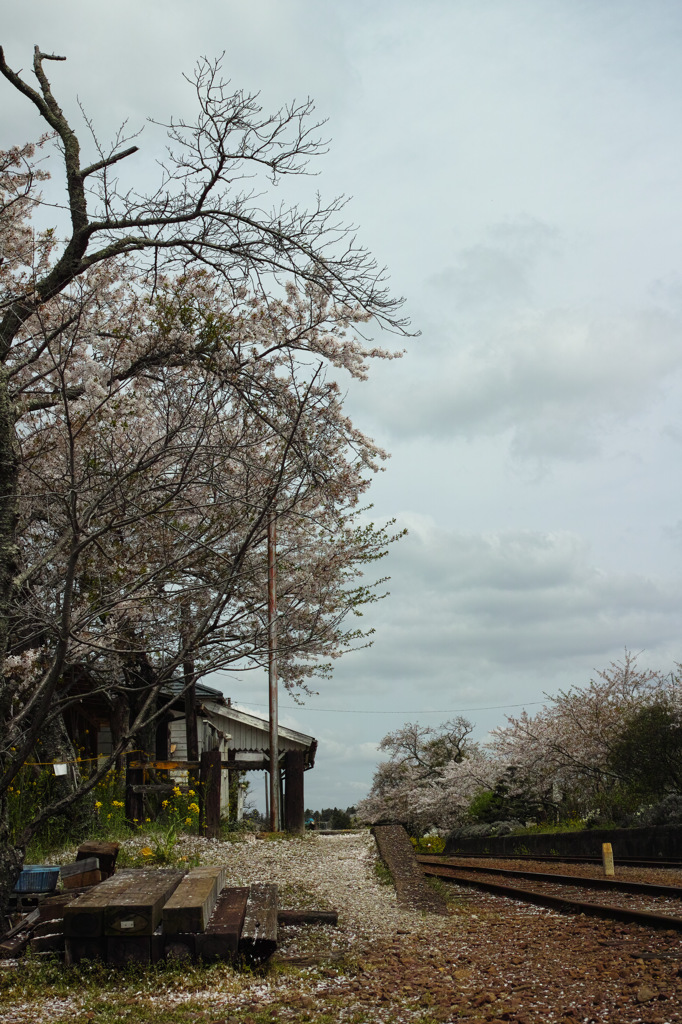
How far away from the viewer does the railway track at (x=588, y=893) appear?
7336 mm

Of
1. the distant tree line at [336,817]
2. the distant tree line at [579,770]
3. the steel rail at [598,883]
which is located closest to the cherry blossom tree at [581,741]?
the distant tree line at [579,770]

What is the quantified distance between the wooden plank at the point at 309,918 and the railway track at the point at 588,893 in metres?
2.59

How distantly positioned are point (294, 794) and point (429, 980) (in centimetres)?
928

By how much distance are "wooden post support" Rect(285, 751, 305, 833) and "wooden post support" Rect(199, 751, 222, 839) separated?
2050 mm

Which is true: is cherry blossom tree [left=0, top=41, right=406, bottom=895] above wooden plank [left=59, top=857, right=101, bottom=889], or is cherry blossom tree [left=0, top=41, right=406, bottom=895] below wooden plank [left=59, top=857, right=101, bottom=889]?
above

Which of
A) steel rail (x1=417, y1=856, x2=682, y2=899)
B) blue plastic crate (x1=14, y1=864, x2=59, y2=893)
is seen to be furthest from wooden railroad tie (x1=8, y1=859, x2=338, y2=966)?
A: steel rail (x1=417, y1=856, x2=682, y2=899)

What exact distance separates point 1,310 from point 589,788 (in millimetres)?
19719

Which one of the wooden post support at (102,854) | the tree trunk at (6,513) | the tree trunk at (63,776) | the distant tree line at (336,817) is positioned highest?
the tree trunk at (6,513)

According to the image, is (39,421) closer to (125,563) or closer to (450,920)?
(125,563)

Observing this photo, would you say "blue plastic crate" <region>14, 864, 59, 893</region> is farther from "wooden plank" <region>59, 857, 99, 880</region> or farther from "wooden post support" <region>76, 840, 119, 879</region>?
"wooden post support" <region>76, 840, 119, 879</region>

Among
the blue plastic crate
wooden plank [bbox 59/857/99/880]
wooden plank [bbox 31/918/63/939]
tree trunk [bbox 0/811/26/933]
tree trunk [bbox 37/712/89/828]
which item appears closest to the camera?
wooden plank [bbox 31/918/63/939]

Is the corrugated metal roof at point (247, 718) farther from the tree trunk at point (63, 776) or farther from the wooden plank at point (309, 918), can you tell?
the wooden plank at point (309, 918)

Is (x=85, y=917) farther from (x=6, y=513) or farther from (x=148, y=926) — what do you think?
(x=6, y=513)

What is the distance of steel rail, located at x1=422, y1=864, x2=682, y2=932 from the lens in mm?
6934
